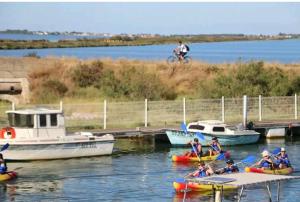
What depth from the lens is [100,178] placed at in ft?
124

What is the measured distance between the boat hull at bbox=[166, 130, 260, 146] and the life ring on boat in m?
10.3

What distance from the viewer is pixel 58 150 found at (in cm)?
4266

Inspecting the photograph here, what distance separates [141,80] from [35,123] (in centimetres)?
1909

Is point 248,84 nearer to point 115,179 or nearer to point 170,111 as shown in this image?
point 170,111

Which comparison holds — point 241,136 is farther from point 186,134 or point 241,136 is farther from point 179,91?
point 179,91

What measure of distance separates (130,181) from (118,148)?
10.6 meters

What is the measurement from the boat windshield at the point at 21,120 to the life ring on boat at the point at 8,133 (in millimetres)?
452

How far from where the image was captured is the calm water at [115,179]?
3353cm

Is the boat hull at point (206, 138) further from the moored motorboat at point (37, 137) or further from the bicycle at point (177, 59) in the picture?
the bicycle at point (177, 59)

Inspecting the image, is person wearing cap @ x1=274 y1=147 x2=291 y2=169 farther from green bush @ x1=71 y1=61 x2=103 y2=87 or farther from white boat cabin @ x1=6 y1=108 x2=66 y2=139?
green bush @ x1=71 y1=61 x2=103 y2=87

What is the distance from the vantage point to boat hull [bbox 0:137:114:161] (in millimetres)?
41625

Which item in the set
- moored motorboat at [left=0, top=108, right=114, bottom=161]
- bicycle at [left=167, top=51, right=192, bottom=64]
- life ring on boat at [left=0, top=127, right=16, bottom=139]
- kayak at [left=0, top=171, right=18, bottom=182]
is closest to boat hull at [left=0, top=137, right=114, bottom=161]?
moored motorboat at [left=0, top=108, right=114, bottom=161]

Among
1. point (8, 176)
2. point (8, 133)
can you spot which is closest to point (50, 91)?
point (8, 133)

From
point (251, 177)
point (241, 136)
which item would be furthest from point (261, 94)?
point (251, 177)
